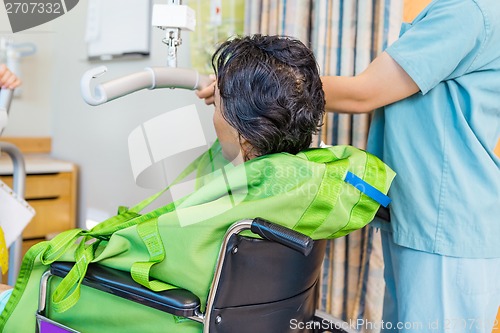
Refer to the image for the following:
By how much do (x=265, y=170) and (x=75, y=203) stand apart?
192cm

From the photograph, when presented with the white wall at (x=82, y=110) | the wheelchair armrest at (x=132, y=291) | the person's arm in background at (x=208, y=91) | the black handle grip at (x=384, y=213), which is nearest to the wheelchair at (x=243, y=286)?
the wheelchair armrest at (x=132, y=291)

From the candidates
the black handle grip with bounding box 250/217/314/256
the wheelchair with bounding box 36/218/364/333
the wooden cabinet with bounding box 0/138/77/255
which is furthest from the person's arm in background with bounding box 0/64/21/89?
the wooden cabinet with bounding box 0/138/77/255

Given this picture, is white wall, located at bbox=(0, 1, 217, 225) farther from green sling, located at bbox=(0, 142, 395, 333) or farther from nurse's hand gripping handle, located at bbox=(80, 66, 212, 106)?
green sling, located at bbox=(0, 142, 395, 333)

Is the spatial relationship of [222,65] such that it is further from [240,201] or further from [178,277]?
[178,277]

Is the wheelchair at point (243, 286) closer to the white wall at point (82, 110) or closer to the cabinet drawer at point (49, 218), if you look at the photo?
the white wall at point (82, 110)

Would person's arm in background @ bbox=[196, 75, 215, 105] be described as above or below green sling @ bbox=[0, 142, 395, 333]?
above

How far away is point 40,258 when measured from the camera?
0.95 metres

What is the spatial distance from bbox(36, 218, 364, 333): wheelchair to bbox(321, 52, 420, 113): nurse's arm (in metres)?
0.29

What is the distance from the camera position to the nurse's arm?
996 mm

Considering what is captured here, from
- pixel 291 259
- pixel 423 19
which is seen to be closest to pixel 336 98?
pixel 423 19

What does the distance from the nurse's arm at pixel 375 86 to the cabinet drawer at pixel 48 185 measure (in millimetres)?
1730

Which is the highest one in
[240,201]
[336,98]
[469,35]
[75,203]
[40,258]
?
[469,35]

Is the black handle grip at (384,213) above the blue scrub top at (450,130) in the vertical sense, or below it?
below

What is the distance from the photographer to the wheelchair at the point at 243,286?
0.80 metres
